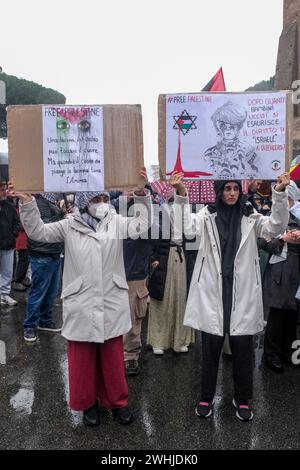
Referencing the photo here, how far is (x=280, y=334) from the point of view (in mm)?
4336

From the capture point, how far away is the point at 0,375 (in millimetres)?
4172

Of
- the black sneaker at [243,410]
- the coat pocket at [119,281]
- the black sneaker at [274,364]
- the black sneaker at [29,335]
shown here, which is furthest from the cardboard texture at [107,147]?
the black sneaker at [29,335]

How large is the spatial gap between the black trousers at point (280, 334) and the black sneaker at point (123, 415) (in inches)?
68.7

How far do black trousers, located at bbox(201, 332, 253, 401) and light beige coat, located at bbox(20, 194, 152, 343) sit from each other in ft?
2.21

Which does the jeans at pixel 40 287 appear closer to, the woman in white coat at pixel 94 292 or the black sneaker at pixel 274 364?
the woman in white coat at pixel 94 292

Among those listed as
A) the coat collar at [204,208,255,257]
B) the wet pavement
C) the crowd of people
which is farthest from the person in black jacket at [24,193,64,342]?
the coat collar at [204,208,255,257]

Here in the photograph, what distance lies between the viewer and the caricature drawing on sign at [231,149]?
3.10 meters

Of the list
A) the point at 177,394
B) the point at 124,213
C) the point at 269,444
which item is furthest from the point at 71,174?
the point at 269,444

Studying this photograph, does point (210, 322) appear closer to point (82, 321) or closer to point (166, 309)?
point (82, 321)

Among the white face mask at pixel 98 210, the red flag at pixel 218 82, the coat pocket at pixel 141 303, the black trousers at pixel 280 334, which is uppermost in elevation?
the red flag at pixel 218 82

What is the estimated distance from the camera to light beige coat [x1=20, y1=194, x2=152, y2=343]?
122 inches

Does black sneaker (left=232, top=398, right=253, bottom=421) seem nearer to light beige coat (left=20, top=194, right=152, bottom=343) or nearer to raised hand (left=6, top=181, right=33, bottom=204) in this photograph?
light beige coat (left=20, top=194, right=152, bottom=343)

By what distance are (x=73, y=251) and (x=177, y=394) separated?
5.33ft

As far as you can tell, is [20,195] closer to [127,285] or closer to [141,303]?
[127,285]
